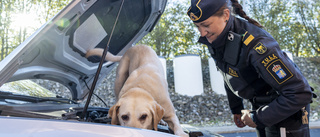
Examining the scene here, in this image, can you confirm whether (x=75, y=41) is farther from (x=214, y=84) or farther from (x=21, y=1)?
(x=21, y=1)

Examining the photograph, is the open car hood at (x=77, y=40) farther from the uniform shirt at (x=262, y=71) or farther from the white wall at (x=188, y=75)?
the white wall at (x=188, y=75)

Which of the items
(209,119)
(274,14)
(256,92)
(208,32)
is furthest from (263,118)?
(274,14)

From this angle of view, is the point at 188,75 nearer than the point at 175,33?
Yes

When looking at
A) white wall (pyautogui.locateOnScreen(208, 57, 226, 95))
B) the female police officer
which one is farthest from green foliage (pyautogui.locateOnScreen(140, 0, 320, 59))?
the female police officer

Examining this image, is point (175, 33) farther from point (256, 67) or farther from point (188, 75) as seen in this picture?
point (256, 67)

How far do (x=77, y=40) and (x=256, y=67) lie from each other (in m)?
1.22

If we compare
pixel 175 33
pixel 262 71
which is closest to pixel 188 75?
pixel 175 33

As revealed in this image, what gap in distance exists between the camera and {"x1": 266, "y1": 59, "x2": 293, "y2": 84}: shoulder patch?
4.17 feet

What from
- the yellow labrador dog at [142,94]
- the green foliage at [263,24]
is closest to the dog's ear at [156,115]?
the yellow labrador dog at [142,94]

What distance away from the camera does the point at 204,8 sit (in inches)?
53.7

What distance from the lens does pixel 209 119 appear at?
26.1 ft

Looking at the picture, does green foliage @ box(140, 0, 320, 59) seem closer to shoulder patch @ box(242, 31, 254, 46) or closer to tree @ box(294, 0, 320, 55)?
tree @ box(294, 0, 320, 55)

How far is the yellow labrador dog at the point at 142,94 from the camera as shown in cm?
171

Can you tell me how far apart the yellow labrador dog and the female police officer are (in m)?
0.51
